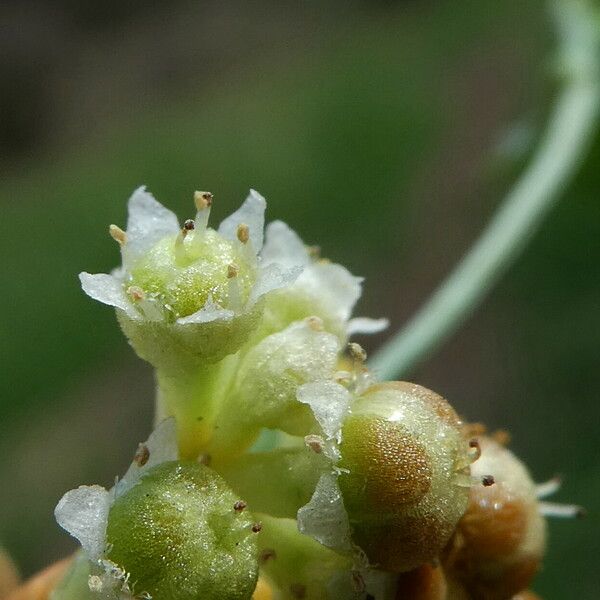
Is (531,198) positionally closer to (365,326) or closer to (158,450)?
(365,326)

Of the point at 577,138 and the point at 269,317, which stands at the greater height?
the point at 577,138

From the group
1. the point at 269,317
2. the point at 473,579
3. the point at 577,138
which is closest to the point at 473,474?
the point at 473,579

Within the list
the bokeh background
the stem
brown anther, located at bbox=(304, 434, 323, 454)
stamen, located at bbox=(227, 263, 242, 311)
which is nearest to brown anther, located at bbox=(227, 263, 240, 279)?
stamen, located at bbox=(227, 263, 242, 311)

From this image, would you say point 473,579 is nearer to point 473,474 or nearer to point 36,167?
point 473,474

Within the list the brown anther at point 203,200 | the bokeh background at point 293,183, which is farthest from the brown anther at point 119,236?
the bokeh background at point 293,183

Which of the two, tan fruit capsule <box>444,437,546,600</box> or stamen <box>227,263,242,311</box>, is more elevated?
stamen <box>227,263,242,311</box>

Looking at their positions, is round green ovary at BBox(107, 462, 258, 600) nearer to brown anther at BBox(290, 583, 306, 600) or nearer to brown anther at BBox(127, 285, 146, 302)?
brown anther at BBox(290, 583, 306, 600)

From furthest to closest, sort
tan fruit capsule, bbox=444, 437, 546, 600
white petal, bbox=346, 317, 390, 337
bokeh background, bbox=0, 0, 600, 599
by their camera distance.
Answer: bokeh background, bbox=0, 0, 600, 599 → white petal, bbox=346, 317, 390, 337 → tan fruit capsule, bbox=444, 437, 546, 600
